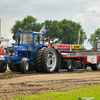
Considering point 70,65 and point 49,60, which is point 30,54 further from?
point 70,65

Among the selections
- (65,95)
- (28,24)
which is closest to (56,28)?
(28,24)

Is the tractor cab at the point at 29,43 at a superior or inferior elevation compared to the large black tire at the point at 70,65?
superior

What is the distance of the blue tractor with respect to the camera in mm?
16594

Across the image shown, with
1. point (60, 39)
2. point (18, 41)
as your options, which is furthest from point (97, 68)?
point (60, 39)

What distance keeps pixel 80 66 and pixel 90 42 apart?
72.3m

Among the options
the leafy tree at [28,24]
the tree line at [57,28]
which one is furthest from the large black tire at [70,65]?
the leafy tree at [28,24]

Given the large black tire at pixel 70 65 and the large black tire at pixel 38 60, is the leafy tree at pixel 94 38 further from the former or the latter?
the large black tire at pixel 38 60

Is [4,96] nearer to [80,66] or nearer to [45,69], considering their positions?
[45,69]

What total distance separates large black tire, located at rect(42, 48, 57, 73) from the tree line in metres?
59.9

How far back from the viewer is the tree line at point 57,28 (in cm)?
8144

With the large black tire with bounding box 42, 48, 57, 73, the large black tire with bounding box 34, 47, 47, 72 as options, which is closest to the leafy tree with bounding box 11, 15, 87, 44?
the large black tire with bounding box 42, 48, 57, 73

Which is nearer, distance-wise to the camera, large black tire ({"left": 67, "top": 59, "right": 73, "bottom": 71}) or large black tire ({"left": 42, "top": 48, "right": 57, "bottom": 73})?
large black tire ({"left": 42, "top": 48, "right": 57, "bottom": 73})

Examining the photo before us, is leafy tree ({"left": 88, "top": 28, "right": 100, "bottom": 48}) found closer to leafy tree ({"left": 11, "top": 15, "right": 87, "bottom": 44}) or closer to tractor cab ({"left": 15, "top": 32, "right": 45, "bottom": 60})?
leafy tree ({"left": 11, "top": 15, "right": 87, "bottom": 44})

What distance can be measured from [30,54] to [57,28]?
67.7 m
